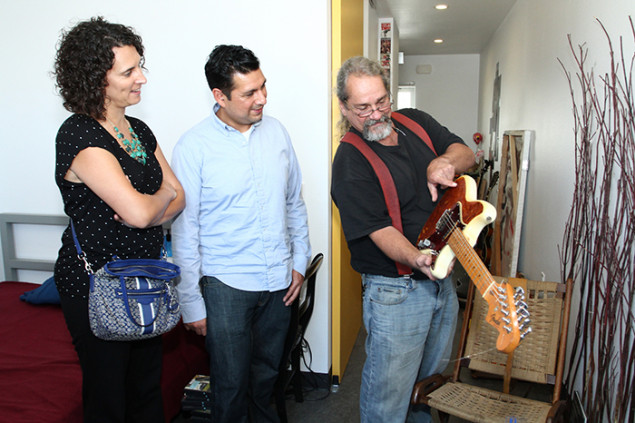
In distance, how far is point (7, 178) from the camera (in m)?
3.01

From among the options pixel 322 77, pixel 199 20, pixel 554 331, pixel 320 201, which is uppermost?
pixel 199 20

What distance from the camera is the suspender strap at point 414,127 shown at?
1.77 metres

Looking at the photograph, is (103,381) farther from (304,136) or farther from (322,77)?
(322,77)

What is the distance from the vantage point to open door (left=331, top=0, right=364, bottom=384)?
259cm

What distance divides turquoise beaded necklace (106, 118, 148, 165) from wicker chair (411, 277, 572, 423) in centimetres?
128

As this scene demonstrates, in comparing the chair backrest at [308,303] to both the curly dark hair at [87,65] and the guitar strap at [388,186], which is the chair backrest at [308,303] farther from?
the curly dark hair at [87,65]

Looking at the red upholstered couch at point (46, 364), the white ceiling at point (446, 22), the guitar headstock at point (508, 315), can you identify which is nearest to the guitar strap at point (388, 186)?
the guitar headstock at point (508, 315)

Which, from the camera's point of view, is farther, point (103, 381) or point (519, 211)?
point (519, 211)

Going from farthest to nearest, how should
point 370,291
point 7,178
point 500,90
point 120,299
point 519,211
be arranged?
point 500,90 → point 519,211 → point 7,178 → point 370,291 → point 120,299

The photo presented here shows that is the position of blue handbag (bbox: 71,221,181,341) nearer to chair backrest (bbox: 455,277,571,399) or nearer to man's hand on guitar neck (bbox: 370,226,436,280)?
man's hand on guitar neck (bbox: 370,226,436,280)

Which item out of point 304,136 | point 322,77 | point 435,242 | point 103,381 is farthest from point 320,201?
point 103,381

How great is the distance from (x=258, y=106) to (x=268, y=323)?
866mm

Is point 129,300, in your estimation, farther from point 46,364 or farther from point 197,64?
point 197,64

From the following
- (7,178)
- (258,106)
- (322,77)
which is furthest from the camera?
(7,178)
